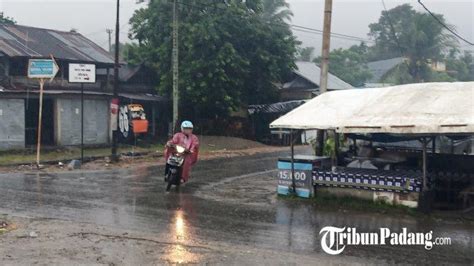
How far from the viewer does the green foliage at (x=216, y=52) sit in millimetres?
28047

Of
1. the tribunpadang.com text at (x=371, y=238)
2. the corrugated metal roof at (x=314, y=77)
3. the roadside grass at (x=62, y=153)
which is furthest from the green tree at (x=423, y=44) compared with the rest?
the tribunpadang.com text at (x=371, y=238)

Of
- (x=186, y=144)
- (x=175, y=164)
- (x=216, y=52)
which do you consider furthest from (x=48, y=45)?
(x=175, y=164)

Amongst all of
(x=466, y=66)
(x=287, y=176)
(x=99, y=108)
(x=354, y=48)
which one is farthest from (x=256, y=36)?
(x=354, y=48)

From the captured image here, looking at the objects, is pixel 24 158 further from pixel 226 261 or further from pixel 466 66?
pixel 466 66

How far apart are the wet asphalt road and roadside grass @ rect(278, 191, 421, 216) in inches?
12.8

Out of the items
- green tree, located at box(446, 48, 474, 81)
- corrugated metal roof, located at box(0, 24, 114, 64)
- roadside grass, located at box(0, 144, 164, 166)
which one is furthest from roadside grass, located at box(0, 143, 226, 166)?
green tree, located at box(446, 48, 474, 81)

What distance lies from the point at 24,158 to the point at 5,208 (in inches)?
437

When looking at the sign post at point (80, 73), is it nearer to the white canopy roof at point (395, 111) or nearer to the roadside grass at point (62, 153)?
the roadside grass at point (62, 153)

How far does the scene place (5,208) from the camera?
1104 cm

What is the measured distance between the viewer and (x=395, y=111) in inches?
423

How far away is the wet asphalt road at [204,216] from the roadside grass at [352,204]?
324 mm

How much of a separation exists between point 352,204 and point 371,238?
283 centimetres

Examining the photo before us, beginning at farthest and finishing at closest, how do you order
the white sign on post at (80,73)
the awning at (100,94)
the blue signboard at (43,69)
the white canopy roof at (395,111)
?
the awning at (100,94) → the white sign on post at (80,73) → the blue signboard at (43,69) → the white canopy roof at (395,111)

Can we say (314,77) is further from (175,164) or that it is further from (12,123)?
(175,164)
